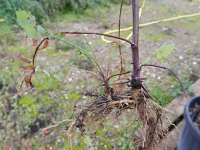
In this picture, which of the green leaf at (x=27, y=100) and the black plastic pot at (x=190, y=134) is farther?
the green leaf at (x=27, y=100)

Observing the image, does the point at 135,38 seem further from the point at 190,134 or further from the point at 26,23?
the point at 190,134

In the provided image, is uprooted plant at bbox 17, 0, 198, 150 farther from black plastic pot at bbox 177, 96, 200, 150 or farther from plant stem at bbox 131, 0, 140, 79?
black plastic pot at bbox 177, 96, 200, 150

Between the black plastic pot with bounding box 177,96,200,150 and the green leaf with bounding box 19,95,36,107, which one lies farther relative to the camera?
the green leaf with bounding box 19,95,36,107

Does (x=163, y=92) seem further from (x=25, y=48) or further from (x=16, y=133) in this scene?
(x=25, y=48)

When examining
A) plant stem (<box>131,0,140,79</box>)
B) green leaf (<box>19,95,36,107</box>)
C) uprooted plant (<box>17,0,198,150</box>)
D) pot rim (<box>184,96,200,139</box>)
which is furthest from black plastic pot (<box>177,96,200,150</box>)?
green leaf (<box>19,95,36,107</box>)

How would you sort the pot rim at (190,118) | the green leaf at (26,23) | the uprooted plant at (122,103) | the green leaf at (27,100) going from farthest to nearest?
1. the green leaf at (27,100)
2. the pot rim at (190,118)
3. the uprooted plant at (122,103)
4. the green leaf at (26,23)

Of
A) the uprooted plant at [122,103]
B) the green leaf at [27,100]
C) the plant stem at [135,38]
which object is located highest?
the plant stem at [135,38]

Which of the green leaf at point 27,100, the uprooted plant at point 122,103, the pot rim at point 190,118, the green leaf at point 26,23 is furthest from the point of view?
the green leaf at point 27,100

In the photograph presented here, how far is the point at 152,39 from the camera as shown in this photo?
2.62 m

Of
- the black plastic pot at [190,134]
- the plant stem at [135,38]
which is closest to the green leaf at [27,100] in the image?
the black plastic pot at [190,134]

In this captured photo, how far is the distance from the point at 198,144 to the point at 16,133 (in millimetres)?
1003

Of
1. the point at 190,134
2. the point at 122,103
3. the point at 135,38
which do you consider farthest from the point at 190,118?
the point at 135,38

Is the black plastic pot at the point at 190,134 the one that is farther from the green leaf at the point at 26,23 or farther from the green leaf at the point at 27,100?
the green leaf at the point at 27,100

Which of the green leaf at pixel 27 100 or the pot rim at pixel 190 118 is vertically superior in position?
the pot rim at pixel 190 118
